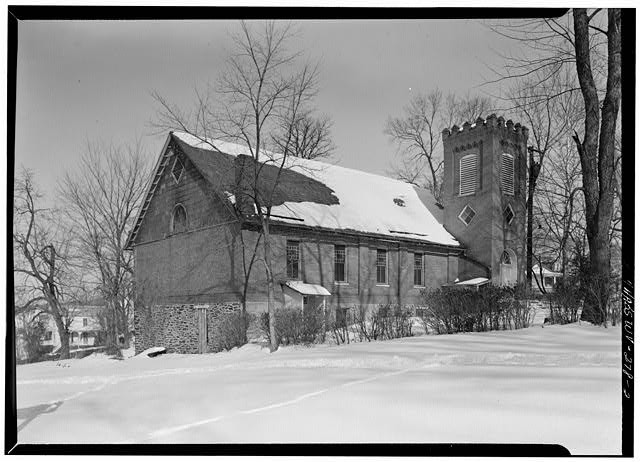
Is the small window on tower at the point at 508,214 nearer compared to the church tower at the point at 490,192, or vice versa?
the church tower at the point at 490,192

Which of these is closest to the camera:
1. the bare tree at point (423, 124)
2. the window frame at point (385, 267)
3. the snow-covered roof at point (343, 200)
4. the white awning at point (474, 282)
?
the bare tree at point (423, 124)

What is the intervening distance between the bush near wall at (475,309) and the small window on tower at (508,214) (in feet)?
2.32

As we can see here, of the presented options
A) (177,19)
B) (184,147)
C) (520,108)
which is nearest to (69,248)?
(184,147)

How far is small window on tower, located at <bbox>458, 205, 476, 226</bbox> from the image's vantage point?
6.12 metres

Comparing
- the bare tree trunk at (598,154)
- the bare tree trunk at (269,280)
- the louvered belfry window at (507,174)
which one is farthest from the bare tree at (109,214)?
the bare tree trunk at (598,154)

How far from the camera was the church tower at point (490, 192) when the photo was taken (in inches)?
222

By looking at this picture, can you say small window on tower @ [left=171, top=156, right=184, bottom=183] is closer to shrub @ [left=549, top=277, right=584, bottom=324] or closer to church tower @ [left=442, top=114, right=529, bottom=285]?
church tower @ [left=442, top=114, right=529, bottom=285]

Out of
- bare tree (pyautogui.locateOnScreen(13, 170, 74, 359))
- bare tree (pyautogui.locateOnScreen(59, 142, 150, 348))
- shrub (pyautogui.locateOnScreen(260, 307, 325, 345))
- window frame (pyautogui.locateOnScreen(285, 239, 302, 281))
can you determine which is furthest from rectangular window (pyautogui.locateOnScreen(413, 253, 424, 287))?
bare tree (pyautogui.locateOnScreen(13, 170, 74, 359))

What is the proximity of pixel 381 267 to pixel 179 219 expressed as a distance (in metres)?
2.69

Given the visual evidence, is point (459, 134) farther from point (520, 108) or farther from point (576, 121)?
point (576, 121)

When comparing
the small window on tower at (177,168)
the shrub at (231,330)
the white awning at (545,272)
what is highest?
the small window on tower at (177,168)

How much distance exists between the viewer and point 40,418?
446 cm

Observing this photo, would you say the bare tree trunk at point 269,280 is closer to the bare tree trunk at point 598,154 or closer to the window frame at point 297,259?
the window frame at point 297,259

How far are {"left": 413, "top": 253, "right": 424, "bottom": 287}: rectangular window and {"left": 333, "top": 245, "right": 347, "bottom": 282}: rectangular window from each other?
764 mm
